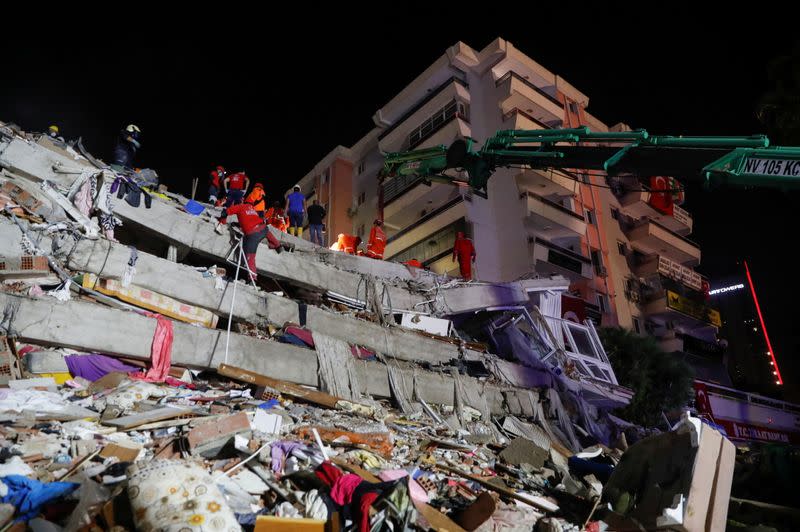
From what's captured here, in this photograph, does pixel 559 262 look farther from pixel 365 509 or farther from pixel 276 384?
pixel 365 509

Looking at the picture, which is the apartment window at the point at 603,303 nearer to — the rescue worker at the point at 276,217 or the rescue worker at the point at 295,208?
the rescue worker at the point at 295,208

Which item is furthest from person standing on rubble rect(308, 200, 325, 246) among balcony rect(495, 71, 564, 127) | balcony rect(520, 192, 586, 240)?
balcony rect(495, 71, 564, 127)

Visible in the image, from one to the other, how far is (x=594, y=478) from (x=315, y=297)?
8699 mm

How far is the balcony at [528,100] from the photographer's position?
29406 mm

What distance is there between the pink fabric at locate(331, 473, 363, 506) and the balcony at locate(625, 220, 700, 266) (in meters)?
36.3

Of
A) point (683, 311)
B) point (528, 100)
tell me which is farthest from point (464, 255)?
point (683, 311)

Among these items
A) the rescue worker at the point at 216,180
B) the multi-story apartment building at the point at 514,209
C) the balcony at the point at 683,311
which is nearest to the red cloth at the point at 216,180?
the rescue worker at the point at 216,180

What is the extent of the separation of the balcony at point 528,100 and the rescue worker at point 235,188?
1996cm

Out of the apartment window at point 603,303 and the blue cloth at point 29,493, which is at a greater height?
the apartment window at point 603,303

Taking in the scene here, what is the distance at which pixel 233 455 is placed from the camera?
18.6 feet

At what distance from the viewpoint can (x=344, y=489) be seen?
4.76m

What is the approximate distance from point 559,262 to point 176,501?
1053 inches

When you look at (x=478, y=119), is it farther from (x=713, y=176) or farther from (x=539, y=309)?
(x=713, y=176)

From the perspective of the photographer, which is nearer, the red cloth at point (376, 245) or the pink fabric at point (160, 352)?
the pink fabric at point (160, 352)
